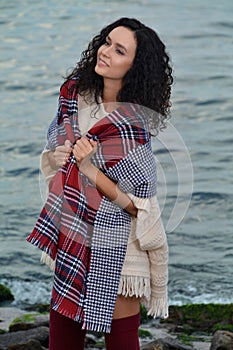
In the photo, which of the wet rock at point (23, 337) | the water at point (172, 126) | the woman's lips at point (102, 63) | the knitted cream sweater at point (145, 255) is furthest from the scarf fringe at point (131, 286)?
the wet rock at point (23, 337)

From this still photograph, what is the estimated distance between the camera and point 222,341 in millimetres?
5617

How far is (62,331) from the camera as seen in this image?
13.0 feet

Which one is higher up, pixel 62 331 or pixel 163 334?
pixel 62 331

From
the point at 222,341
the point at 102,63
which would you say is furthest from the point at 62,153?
the point at 222,341

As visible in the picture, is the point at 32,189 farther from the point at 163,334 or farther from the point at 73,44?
the point at 73,44

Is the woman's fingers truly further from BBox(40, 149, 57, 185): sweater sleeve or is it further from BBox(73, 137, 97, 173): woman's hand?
BBox(40, 149, 57, 185): sweater sleeve

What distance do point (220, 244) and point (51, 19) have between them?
30.9 ft

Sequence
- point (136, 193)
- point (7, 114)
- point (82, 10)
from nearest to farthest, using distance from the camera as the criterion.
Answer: point (136, 193) < point (7, 114) < point (82, 10)

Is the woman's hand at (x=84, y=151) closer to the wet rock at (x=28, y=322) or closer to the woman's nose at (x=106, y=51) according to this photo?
the woman's nose at (x=106, y=51)

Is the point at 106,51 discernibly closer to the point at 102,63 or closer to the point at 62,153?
the point at 102,63

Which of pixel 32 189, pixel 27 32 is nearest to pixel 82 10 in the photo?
pixel 27 32

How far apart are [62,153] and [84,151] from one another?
0.48 feet

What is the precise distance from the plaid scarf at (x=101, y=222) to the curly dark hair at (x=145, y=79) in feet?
0.27

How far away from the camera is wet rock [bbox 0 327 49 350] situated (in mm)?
5560
